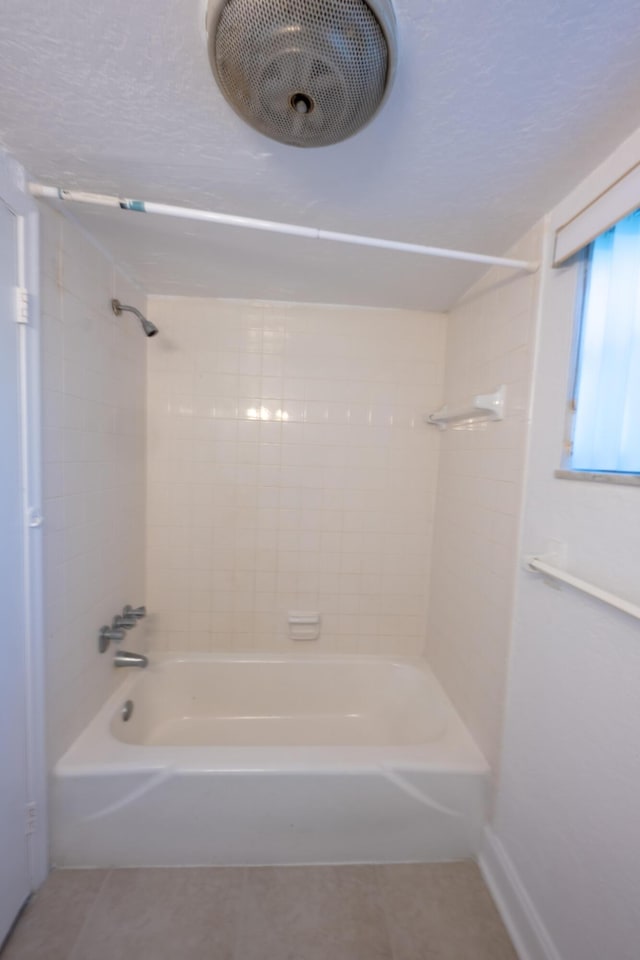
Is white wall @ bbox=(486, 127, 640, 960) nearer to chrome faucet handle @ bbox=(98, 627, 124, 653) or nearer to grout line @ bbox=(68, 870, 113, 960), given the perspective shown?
grout line @ bbox=(68, 870, 113, 960)

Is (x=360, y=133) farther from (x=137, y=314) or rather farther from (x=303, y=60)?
(x=137, y=314)

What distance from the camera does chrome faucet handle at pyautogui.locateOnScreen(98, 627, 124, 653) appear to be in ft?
4.51

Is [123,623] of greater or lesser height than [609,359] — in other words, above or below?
below

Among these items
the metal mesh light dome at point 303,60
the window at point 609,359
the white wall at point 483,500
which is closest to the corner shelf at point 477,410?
the white wall at point 483,500

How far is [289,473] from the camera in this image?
1.79m

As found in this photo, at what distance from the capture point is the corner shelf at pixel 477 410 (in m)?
1.23

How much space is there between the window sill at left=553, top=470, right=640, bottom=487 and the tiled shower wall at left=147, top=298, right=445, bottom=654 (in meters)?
0.89

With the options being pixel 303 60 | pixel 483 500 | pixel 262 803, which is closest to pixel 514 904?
pixel 262 803

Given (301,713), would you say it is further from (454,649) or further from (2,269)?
(2,269)

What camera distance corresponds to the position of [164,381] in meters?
1.72

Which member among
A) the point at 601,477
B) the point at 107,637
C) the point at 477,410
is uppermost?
the point at 477,410

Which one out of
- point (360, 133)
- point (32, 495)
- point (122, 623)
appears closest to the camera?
point (360, 133)

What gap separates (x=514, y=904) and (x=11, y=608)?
1.71m

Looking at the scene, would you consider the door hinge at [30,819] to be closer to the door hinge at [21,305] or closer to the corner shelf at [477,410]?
the door hinge at [21,305]
